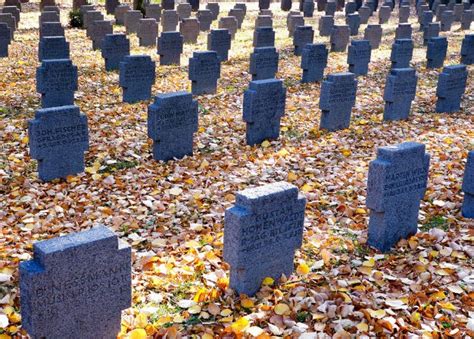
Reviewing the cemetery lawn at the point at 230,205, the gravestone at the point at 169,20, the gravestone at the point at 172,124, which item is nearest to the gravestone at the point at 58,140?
the cemetery lawn at the point at 230,205

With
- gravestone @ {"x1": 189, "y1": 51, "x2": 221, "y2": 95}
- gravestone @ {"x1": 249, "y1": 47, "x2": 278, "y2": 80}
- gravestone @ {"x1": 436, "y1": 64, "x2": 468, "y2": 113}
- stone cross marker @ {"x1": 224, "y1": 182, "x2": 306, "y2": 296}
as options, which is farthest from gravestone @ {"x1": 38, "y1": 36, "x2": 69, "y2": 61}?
stone cross marker @ {"x1": 224, "y1": 182, "x2": 306, "y2": 296}

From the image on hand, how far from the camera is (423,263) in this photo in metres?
5.62

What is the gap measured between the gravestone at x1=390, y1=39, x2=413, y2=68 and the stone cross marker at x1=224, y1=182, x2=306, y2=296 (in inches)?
452

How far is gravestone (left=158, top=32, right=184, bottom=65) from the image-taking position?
1522cm

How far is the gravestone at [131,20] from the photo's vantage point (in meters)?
20.7

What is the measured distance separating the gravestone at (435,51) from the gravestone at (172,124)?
9.77 metres

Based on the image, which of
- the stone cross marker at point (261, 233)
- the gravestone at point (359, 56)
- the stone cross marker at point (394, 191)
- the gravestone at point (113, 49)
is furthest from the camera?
the gravestone at point (359, 56)

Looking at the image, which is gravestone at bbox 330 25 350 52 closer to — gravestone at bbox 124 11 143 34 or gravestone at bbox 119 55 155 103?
gravestone at bbox 124 11 143 34

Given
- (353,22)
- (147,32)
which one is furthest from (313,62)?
(353,22)

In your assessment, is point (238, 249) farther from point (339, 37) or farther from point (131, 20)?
point (131, 20)

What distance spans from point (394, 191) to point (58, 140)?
14.4ft

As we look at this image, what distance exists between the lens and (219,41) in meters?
16.0

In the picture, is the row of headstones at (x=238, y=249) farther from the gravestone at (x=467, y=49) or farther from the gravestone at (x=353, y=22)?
the gravestone at (x=353, y=22)

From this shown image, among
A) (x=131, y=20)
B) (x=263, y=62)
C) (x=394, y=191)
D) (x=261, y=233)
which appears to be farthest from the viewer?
(x=131, y=20)
